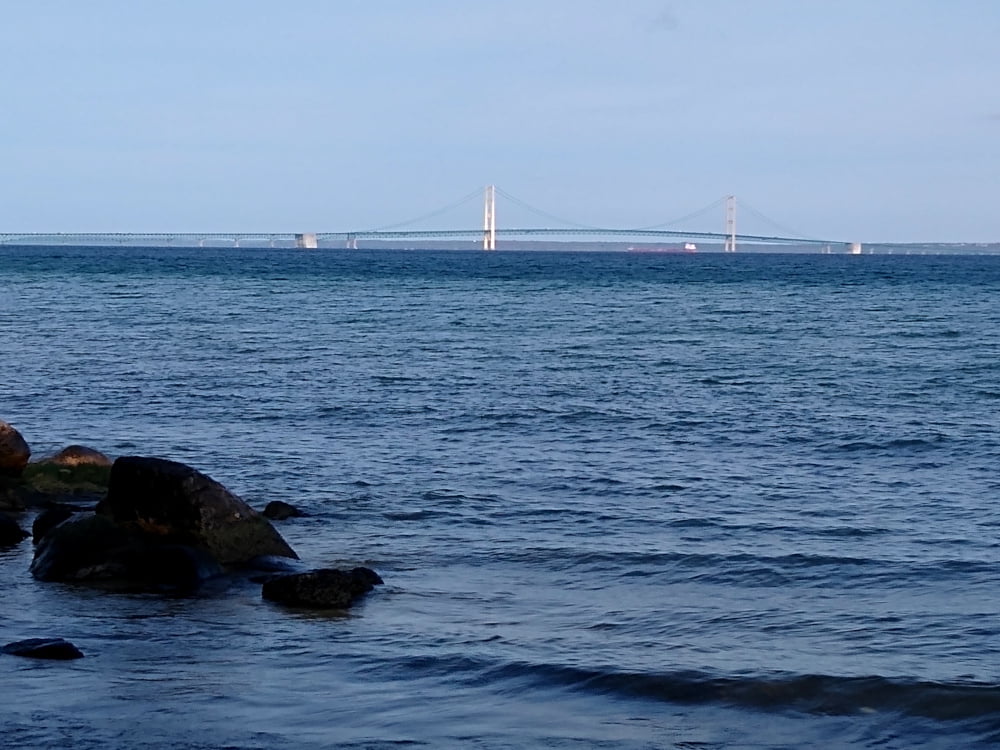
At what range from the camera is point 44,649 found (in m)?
8.31

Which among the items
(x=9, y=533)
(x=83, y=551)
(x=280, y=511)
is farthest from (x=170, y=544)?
(x=280, y=511)

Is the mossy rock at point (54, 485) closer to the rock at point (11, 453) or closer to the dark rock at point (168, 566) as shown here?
the rock at point (11, 453)

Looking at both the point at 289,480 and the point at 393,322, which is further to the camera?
the point at 393,322

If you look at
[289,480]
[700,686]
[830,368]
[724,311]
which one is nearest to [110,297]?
[724,311]

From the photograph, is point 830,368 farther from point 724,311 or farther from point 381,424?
point 724,311

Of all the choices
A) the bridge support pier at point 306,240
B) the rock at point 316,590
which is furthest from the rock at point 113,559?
the bridge support pier at point 306,240

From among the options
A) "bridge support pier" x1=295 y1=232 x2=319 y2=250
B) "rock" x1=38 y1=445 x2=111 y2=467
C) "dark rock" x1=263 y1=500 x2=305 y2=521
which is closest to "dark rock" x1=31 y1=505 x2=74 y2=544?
"dark rock" x1=263 y1=500 x2=305 y2=521

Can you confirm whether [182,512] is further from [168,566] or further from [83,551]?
[83,551]

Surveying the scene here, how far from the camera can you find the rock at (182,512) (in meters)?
11.3

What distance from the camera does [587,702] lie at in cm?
798

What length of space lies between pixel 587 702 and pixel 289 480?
8263 mm

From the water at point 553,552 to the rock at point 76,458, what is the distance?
1.47m

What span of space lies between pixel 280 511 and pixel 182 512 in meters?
2.41

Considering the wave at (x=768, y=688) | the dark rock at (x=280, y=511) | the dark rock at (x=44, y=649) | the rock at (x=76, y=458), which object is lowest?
the wave at (x=768, y=688)
